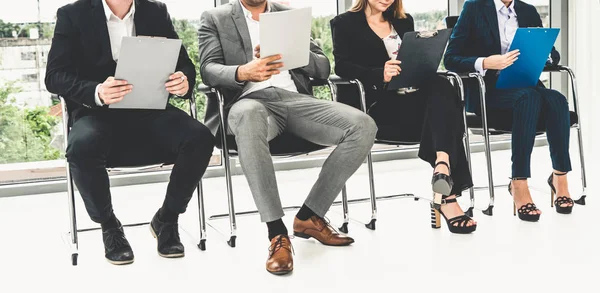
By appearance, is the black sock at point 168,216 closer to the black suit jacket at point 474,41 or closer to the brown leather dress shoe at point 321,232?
the brown leather dress shoe at point 321,232

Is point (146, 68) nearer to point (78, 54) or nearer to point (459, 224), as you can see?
point (78, 54)

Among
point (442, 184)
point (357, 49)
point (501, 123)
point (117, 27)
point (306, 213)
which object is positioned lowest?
point (306, 213)

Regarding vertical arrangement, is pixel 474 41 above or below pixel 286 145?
above

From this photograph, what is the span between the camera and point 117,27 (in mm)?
2740

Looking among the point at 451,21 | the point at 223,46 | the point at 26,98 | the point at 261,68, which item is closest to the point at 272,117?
the point at 261,68

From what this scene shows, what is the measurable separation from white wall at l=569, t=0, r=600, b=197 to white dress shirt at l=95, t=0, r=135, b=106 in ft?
11.5

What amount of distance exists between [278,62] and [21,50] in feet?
7.36

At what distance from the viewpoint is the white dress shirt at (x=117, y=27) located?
2711 mm

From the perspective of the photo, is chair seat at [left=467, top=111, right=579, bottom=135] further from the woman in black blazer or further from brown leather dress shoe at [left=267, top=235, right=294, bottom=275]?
brown leather dress shoe at [left=267, top=235, right=294, bottom=275]

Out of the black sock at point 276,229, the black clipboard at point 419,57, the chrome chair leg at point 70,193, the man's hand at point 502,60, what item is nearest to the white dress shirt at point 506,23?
the man's hand at point 502,60

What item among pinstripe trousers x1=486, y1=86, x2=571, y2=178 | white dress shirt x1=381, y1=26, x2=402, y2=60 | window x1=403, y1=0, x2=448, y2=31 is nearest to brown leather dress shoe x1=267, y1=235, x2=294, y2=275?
white dress shirt x1=381, y1=26, x2=402, y2=60

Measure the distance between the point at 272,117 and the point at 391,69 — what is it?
54 cm

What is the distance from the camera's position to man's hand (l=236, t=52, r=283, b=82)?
2.61 meters

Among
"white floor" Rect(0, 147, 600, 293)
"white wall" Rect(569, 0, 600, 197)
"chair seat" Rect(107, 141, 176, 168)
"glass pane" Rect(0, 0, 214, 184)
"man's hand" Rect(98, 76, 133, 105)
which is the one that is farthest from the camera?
"white wall" Rect(569, 0, 600, 197)
